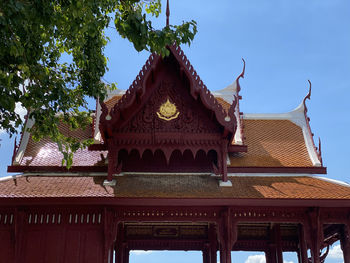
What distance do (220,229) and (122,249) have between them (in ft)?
14.7

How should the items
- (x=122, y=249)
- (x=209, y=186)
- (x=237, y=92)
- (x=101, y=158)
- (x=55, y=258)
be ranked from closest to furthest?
(x=55, y=258)
(x=209, y=186)
(x=101, y=158)
(x=122, y=249)
(x=237, y=92)

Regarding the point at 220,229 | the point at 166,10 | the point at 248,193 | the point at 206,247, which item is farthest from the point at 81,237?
the point at 166,10

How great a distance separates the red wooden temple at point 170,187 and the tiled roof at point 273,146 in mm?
37

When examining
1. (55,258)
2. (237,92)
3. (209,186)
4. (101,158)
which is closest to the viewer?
(55,258)

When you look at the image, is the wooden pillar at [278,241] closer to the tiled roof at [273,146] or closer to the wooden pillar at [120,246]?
the tiled roof at [273,146]

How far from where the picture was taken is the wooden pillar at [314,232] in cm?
1120

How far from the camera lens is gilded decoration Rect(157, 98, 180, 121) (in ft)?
41.3

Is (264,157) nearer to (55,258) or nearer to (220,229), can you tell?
(220,229)

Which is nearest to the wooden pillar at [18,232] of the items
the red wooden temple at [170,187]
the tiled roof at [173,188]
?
the red wooden temple at [170,187]

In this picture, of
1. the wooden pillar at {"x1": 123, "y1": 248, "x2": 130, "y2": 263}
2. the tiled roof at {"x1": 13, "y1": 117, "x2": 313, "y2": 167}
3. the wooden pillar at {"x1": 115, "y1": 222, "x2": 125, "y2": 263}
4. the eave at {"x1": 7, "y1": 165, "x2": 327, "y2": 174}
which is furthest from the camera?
the wooden pillar at {"x1": 123, "y1": 248, "x2": 130, "y2": 263}

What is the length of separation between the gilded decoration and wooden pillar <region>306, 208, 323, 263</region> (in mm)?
4506

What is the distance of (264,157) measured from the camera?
45.4ft

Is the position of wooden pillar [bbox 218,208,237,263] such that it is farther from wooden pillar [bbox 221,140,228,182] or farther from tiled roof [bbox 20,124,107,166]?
tiled roof [bbox 20,124,107,166]

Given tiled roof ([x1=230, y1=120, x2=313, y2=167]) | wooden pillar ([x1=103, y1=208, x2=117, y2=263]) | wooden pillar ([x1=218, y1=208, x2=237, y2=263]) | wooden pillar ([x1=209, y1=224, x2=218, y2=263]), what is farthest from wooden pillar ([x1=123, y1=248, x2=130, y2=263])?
tiled roof ([x1=230, y1=120, x2=313, y2=167])
